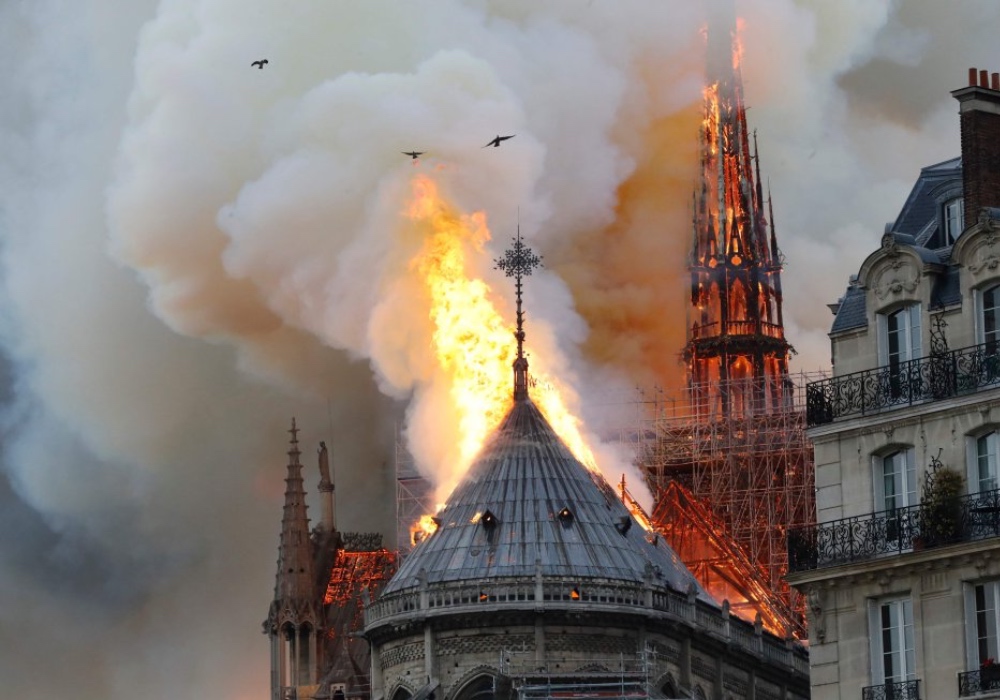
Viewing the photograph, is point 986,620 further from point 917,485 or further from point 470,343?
point 470,343

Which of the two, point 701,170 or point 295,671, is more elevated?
point 701,170

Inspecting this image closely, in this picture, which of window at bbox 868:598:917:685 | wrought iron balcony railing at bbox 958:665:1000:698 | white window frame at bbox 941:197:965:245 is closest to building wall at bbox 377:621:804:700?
white window frame at bbox 941:197:965:245

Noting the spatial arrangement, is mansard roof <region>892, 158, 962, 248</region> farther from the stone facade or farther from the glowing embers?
the glowing embers

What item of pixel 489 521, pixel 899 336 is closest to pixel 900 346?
pixel 899 336

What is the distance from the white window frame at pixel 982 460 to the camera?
66.1 m

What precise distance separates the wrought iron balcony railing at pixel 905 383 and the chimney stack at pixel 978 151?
391 centimetres

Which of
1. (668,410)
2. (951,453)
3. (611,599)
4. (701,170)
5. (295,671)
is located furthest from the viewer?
(701,170)

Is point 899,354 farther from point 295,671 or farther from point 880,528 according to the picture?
point 295,671

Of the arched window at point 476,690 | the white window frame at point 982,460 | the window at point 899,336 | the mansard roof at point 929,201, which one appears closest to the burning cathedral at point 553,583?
the arched window at point 476,690

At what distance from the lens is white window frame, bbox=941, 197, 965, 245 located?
71.1 m

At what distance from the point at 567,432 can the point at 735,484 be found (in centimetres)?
1801

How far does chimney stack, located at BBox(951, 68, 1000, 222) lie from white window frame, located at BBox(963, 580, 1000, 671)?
8.69m

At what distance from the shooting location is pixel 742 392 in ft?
438

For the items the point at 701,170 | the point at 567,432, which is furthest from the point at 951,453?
the point at 701,170
